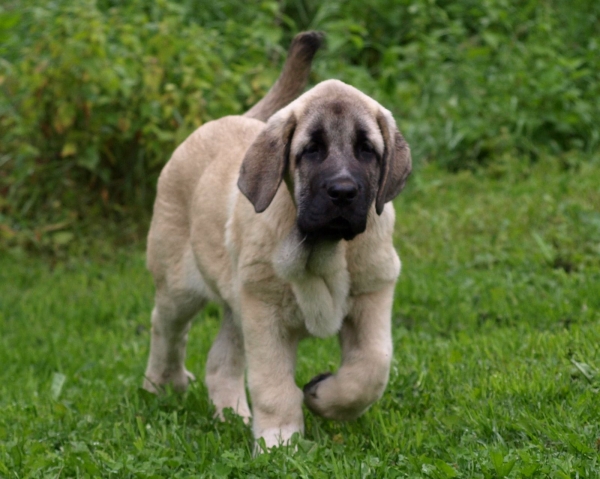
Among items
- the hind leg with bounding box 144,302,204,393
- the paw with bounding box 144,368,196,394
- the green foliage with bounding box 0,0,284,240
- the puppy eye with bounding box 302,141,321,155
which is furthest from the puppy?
the green foliage with bounding box 0,0,284,240

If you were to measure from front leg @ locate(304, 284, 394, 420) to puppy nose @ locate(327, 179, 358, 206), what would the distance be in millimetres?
558

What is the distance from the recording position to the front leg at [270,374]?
13.2ft

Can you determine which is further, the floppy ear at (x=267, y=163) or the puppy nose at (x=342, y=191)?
the floppy ear at (x=267, y=163)

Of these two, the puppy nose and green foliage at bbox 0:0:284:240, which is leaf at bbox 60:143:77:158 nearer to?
green foliage at bbox 0:0:284:240

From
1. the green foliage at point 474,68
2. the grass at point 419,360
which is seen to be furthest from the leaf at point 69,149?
the green foliage at point 474,68

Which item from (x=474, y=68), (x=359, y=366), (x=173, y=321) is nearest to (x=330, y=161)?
(x=359, y=366)

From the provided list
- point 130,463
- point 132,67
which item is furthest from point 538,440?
point 132,67

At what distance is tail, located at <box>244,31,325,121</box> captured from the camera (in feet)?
16.8

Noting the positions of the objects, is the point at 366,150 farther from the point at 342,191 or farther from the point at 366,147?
the point at 342,191

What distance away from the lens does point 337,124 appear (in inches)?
157

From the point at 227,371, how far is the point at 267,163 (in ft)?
4.82

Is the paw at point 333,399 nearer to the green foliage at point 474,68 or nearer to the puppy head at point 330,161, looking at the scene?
the puppy head at point 330,161

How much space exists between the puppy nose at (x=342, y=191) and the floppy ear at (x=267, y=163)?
0.29m

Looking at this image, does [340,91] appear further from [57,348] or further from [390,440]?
[57,348]
